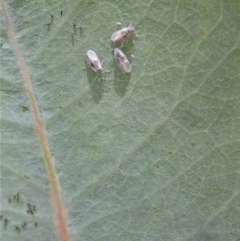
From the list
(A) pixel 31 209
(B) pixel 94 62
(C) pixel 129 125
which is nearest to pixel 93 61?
(B) pixel 94 62

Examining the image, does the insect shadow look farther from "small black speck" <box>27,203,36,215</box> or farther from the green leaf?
"small black speck" <box>27,203,36,215</box>

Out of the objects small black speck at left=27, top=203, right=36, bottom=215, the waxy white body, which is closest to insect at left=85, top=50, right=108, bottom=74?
the waxy white body

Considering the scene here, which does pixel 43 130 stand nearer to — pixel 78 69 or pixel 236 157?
pixel 78 69

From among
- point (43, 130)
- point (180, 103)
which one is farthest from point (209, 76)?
point (43, 130)

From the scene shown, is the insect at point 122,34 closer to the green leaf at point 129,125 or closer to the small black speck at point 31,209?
the green leaf at point 129,125

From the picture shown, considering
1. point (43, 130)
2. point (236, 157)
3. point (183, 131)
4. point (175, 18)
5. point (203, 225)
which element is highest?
point (175, 18)

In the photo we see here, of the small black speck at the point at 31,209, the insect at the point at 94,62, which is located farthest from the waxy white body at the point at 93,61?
the small black speck at the point at 31,209

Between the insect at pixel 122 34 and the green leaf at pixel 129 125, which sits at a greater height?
the insect at pixel 122 34
